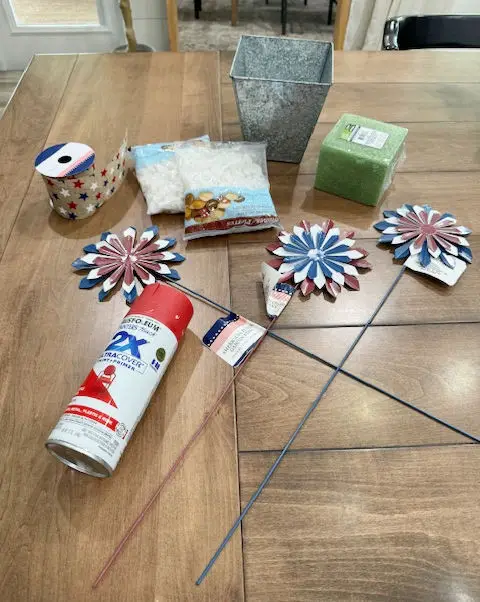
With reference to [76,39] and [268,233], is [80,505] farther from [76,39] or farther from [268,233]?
[76,39]

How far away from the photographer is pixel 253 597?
422mm

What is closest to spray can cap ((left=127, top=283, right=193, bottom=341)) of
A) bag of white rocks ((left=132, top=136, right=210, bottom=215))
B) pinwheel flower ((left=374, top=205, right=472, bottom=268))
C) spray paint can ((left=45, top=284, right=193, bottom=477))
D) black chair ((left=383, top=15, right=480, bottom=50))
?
spray paint can ((left=45, top=284, right=193, bottom=477))

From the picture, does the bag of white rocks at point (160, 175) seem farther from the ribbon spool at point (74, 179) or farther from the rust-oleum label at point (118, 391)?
the rust-oleum label at point (118, 391)

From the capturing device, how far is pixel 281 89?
29.9 inches

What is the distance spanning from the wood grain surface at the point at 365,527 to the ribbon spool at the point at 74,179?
49cm

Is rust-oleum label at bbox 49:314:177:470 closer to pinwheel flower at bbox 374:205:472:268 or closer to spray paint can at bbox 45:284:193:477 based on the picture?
spray paint can at bbox 45:284:193:477

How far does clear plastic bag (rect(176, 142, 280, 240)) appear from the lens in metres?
0.73

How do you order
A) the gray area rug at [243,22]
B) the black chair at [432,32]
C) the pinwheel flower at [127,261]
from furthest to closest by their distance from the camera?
the gray area rug at [243,22]
the black chair at [432,32]
the pinwheel flower at [127,261]

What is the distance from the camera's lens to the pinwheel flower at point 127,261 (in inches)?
26.2

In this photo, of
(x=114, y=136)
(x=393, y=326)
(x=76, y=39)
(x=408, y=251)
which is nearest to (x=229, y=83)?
(x=114, y=136)

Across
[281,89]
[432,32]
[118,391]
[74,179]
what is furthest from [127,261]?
[432,32]

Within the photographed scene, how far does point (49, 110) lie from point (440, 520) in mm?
1042

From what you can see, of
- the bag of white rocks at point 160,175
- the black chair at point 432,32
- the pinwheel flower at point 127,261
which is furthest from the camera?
the black chair at point 432,32

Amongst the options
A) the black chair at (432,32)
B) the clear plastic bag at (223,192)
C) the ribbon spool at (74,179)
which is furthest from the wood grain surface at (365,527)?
the black chair at (432,32)
